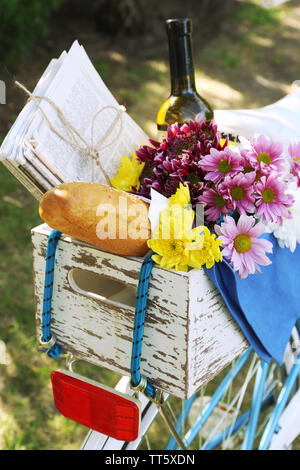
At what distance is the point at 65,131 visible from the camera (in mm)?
853

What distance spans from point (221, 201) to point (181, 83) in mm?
320

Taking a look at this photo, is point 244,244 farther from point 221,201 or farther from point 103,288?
point 103,288

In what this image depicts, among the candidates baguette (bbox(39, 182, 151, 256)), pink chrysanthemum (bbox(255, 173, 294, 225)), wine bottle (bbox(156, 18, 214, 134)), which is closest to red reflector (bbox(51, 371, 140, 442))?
baguette (bbox(39, 182, 151, 256))

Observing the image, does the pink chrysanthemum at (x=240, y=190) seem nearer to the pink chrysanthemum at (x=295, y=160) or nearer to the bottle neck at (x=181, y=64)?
the pink chrysanthemum at (x=295, y=160)

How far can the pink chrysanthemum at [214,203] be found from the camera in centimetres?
74

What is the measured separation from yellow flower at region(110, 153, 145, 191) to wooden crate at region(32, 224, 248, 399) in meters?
0.16

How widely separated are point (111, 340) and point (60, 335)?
0.12 metres

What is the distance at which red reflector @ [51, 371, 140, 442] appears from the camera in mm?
823

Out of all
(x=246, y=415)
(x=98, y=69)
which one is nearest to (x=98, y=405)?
(x=246, y=415)

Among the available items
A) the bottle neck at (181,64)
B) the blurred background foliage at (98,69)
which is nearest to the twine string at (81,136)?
the bottle neck at (181,64)

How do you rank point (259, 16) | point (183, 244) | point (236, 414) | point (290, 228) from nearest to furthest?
point (183, 244) < point (290, 228) < point (236, 414) < point (259, 16)

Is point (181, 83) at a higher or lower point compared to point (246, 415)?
Answer: higher

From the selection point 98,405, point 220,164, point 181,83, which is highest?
point 181,83
